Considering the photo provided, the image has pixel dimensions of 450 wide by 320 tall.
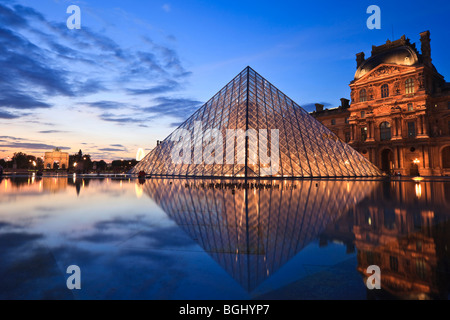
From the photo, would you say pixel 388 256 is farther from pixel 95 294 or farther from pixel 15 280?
pixel 15 280

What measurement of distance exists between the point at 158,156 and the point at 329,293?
3340cm

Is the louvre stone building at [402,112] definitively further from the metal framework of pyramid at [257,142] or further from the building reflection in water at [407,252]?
the building reflection in water at [407,252]

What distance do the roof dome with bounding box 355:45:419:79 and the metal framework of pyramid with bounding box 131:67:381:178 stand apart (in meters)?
21.8

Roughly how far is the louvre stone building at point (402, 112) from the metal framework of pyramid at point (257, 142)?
510 inches

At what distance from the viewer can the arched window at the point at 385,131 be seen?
4419cm

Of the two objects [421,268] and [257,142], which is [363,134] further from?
[421,268]

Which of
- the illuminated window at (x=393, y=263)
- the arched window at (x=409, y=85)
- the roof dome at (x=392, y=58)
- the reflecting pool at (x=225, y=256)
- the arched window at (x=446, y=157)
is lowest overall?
the illuminated window at (x=393, y=263)

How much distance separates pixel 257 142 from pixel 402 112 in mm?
29314

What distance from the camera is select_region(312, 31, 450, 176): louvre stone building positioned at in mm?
39375

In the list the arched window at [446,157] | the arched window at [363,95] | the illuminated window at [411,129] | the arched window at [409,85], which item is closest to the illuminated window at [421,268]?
the illuminated window at [411,129]

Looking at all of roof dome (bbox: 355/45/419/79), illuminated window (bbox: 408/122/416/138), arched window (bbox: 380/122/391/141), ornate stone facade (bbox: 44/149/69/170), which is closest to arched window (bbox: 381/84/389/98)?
roof dome (bbox: 355/45/419/79)

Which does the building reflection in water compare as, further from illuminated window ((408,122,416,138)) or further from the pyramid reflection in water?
illuminated window ((408,122,416,138))
